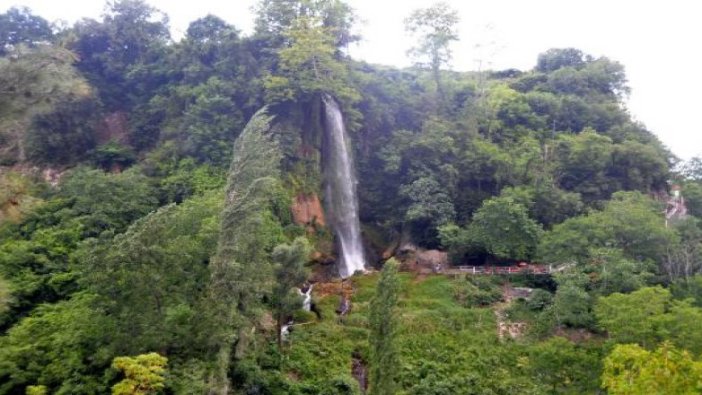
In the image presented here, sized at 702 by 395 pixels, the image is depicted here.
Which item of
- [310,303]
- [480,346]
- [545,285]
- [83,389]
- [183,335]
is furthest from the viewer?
[545,285]

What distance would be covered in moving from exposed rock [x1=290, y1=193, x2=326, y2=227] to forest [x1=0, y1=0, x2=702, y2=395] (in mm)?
128

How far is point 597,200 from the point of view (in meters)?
31.9

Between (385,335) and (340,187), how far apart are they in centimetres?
1659

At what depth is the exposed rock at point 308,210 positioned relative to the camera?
95.5 feet

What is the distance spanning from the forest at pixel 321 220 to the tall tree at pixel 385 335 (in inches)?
3.6

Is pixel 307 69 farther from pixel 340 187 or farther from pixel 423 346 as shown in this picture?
pixel 423 346

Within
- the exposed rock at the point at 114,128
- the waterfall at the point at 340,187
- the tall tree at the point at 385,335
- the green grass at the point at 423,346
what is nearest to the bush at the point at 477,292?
→ the green grass at the point at 423,346

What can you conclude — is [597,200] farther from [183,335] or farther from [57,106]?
[57,106]

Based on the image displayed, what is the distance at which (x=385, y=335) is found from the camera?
16344 millimetres

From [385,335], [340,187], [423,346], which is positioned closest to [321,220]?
[340,187]

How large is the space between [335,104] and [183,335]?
61.9 feet

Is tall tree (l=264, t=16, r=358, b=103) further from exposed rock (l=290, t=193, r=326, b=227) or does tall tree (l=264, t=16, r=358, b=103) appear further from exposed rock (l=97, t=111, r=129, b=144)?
exposed rock (l=97, t=111, r=129, b=144)

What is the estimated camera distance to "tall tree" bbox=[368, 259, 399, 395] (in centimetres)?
1597

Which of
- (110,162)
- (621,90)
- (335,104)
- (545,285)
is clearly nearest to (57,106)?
(110,162)
